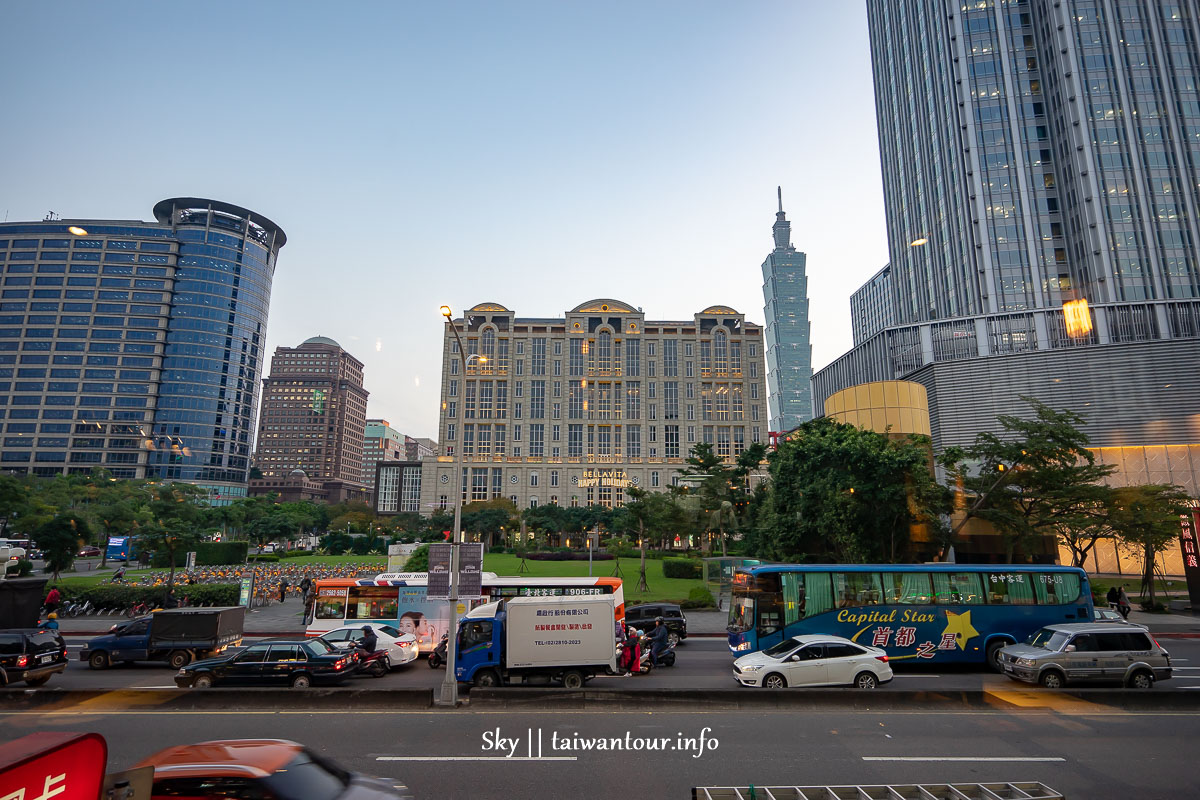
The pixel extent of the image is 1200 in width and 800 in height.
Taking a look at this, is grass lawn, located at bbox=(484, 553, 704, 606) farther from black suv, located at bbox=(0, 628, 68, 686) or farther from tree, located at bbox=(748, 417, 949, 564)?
black suv, located at bbox=(0, 628, 68, 686)

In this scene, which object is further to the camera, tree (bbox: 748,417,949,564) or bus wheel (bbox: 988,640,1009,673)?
tree (bbox: 748,417,949,564)

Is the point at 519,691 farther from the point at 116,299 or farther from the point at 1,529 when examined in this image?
the point at 116,299

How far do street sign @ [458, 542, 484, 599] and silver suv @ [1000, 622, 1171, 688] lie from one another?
1511 centimetres

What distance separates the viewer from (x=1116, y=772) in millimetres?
10016

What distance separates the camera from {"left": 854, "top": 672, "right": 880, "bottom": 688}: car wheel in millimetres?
15844

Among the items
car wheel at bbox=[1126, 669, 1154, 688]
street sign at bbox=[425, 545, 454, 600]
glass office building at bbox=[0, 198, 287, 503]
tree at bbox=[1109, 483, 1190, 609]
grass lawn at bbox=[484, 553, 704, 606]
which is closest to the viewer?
street sign at bbox=[425, 545, 454, 600]

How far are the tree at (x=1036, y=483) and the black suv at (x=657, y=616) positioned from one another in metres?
18.9

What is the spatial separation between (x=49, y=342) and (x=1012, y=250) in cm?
18932

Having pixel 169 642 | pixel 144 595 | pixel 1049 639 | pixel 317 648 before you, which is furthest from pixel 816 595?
pixel 144 595

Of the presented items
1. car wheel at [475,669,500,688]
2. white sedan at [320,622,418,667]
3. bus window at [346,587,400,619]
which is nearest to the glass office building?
bus window at [346,587,400,619]

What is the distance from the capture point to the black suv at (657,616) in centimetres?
2498

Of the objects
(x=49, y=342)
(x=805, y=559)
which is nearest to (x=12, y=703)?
(x=805, y=559)

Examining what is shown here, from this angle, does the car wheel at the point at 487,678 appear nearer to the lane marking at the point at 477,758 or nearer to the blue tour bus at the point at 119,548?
the lane marking at the point at 477,758

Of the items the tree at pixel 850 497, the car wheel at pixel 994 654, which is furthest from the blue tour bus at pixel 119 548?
the car wheel at pixel 994 654
